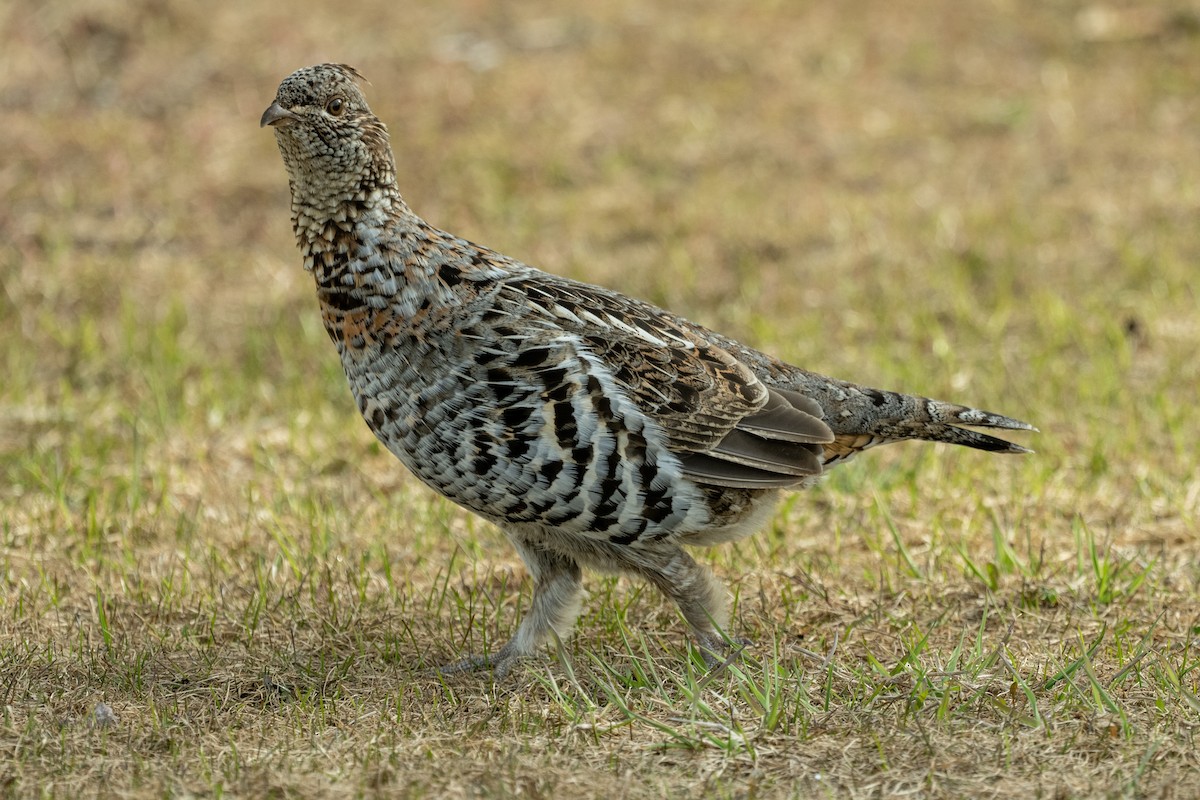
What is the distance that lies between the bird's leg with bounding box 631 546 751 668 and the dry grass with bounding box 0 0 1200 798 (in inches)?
5.7

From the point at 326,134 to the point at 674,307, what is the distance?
3.89 meters

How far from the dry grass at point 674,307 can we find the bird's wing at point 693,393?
603mm

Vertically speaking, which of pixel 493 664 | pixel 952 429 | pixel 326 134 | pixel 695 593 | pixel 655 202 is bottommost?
pixel 493 664

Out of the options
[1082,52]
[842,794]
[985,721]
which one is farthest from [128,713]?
[1082,52]

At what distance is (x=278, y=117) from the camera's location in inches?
173

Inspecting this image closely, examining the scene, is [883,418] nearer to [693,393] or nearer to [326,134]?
[693,393]

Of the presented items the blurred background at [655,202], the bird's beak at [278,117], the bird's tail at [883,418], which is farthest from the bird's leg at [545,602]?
the blurred background at [655,202]

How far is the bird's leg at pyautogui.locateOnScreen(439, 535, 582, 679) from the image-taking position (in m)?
4.65

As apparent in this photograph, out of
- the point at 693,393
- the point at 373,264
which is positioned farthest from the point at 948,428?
the point at 373,264

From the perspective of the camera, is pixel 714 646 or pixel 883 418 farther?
pixel 883 418

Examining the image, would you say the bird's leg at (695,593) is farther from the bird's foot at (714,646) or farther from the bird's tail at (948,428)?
the bird's tail at (948,428)

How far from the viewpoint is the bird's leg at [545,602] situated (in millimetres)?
4648

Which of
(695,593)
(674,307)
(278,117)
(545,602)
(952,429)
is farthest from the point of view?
(674,307)

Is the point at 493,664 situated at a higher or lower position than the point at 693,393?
lower
